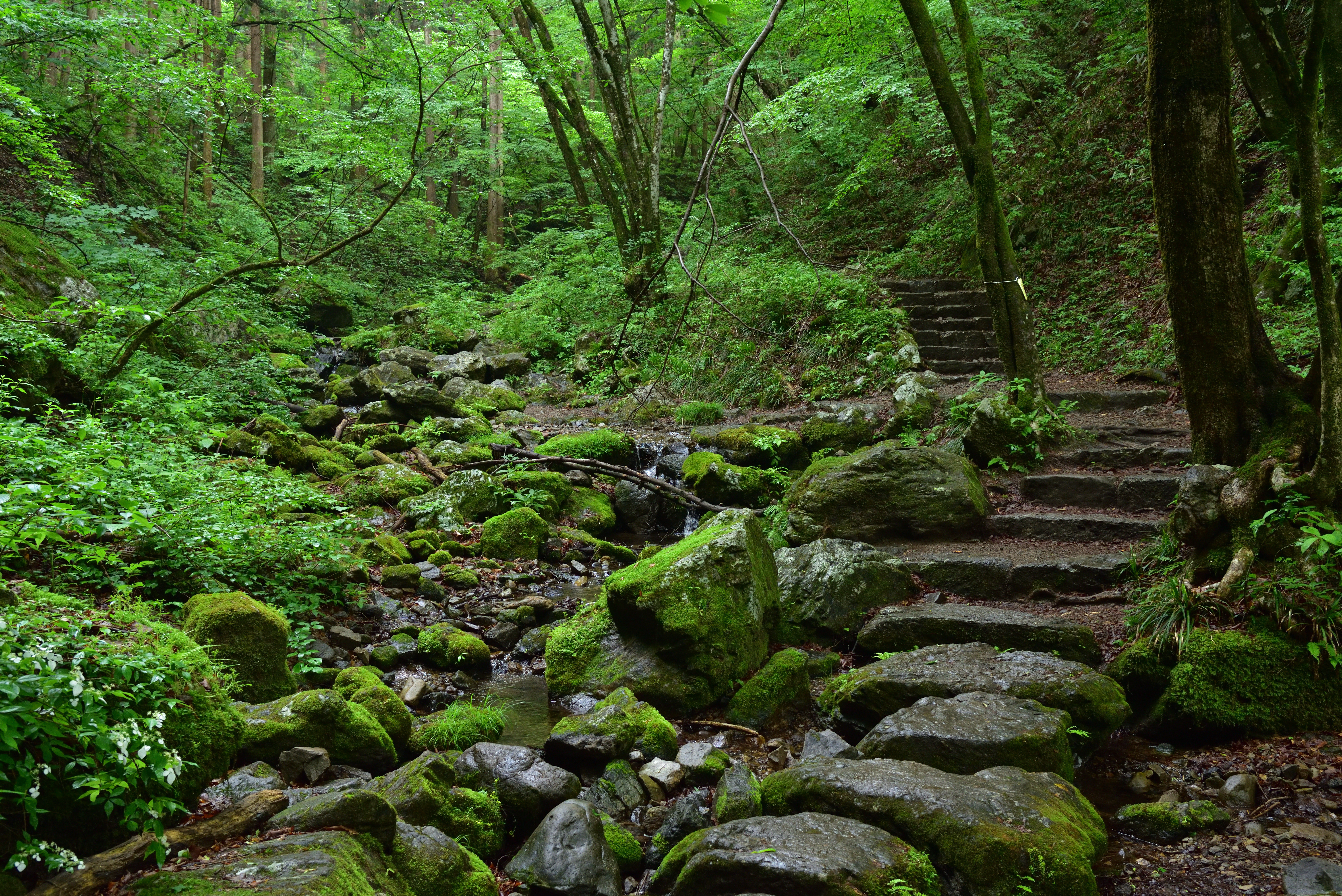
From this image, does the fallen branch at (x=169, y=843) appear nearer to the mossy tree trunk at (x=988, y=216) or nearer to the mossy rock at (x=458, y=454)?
the mossy rock at (x=458, y=454)

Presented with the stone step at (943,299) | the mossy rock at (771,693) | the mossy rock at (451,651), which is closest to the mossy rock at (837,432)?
the stone step at (943,299)

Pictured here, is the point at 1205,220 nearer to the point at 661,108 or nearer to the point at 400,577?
the point at 400,577

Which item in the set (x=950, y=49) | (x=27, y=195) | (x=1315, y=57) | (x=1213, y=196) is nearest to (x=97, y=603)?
(x=1213, y=196)

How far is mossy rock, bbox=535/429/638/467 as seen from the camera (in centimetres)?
1083

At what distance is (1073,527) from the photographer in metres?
6.66

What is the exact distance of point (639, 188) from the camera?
16531 millimetres

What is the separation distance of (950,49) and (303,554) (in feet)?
48.3

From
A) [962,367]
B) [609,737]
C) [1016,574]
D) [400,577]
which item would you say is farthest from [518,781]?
[962,367]

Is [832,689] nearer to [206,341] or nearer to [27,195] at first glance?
[206,341]

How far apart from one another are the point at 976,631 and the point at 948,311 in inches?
351

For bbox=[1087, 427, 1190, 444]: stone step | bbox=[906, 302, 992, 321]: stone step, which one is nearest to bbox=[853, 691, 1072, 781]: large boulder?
bbox=[1087, 427, 1190, 444]: stone step

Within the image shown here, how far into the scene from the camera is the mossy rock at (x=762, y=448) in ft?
32.4

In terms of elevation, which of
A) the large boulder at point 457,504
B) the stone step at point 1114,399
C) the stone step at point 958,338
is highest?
the stone step at point 958,338

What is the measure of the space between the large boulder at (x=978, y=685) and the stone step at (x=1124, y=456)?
3664mm
